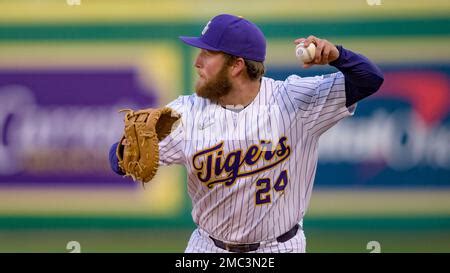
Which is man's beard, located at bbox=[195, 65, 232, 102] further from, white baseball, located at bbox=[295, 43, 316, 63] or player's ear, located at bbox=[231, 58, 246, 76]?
white baseball, located at bbox=[295, 43, 316, 63]

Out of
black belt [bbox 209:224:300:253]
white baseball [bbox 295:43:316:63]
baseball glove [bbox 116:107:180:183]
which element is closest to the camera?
white baseball [bbox 295:43:316:63]

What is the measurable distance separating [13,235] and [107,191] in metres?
0.69

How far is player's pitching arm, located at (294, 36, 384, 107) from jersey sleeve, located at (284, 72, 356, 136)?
0.23ft

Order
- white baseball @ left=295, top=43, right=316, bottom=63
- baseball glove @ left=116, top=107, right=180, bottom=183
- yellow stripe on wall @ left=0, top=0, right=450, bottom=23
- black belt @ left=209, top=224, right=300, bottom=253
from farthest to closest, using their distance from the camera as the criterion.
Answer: yellow stripe on wall @ left=0, top=0, right=450, bottom=23, black belt @ left=209, top=224, right=300, bottom=253, baseball glove @ left=116, top=107, right=180, bottom=183, white baseball @ left=295, top=43, right=316, bottom=63

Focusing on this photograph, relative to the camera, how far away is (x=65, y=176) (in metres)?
4.84

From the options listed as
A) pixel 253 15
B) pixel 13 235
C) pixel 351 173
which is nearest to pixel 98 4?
pixel 253 15

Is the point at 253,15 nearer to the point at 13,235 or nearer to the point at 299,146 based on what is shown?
the point at 299,146

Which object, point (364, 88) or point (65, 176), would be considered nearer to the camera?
point (364, 88)

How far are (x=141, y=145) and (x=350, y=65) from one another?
3.03 feet

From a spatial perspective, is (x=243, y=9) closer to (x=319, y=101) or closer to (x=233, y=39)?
(x=233, y=39)

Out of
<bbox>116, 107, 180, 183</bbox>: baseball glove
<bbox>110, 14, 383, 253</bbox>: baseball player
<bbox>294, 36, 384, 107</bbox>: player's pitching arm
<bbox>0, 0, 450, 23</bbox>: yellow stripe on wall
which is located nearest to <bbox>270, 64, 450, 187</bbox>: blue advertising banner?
<bbox>0, 0, 450, 23</bbox>: yellow stripe on wall

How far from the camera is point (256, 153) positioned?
3260 mm

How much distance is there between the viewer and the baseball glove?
3.19 meters

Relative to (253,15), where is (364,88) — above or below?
below
